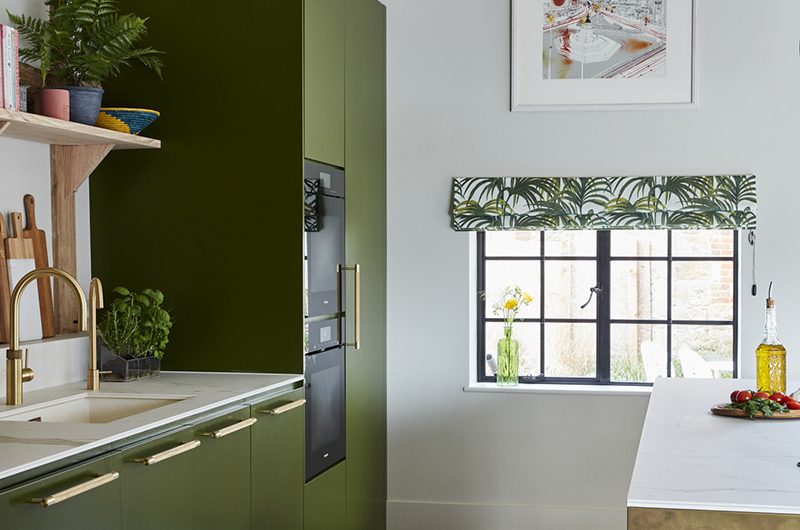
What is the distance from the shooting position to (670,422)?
2.94m

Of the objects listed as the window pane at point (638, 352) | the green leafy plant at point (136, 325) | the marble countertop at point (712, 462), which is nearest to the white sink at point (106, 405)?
A: the green leafy plant at point (136, 325)

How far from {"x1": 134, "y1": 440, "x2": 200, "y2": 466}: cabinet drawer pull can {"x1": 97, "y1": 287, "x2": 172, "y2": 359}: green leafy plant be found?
69cm

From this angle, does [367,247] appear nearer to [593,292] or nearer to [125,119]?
[593,292]

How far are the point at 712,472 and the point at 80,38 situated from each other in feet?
7.50

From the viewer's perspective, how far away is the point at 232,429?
113 inches

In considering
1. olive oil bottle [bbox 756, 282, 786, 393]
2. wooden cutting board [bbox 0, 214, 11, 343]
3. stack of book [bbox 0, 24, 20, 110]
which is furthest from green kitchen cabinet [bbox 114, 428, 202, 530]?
olive oil bottle [bbox 756, 282, 786, 393]

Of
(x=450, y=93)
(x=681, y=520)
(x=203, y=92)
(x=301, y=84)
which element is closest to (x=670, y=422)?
(x=681, y=520)

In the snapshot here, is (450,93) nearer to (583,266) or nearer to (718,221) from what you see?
(583,266)

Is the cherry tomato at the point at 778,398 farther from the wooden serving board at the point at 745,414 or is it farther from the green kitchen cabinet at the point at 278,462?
the green kitchen cabinet at the point at 278,462

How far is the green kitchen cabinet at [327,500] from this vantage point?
11.9ft

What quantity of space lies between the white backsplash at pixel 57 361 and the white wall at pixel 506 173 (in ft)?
5.89

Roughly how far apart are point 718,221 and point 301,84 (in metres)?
2.02

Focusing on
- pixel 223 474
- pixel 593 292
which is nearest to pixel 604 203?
pixel 593 292

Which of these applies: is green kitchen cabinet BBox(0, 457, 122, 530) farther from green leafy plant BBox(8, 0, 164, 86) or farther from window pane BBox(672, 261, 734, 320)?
window pane BBox(672, 261, 734, 320)
